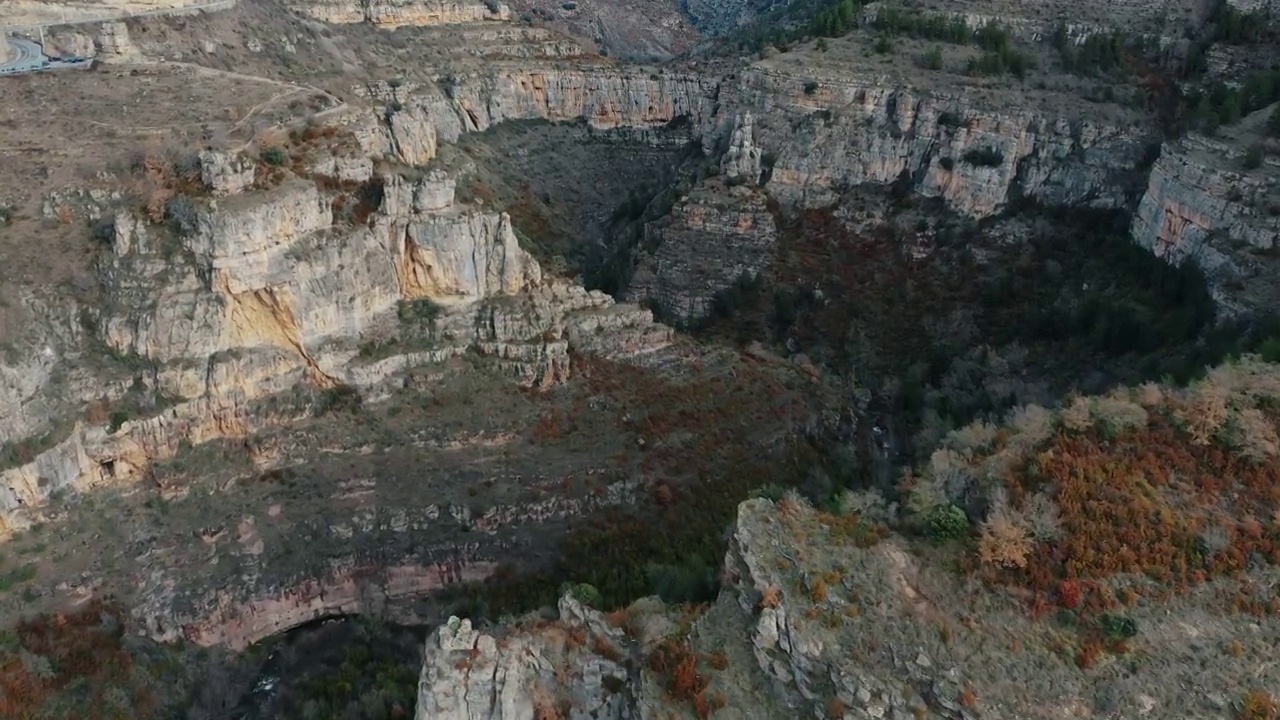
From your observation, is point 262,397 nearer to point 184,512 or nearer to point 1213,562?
point 184,512

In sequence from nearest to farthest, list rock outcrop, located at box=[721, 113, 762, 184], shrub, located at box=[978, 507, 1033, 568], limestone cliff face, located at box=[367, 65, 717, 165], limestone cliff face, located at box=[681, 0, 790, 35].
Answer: shrub, located at box=[978, 507, 1033, 568] → rock outcrop, located at box=[721, 113, 762, 184] → limestone cliff face, located at box=[367, 65, 717, 165] → limestone cliff face, located at box=[681, 0, 790, 35]

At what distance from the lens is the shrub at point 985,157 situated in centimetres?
7075

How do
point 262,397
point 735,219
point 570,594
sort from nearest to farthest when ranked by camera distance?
point 570,594, point 262,397, point 735,219

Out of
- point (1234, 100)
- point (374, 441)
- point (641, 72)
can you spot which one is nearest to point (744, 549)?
point (374, 441)

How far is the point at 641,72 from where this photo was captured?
9294 centimetres

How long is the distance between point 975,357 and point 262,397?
4417 cm

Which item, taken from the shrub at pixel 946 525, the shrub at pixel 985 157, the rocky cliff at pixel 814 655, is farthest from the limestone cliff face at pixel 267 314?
the shrub at pixel 985 157

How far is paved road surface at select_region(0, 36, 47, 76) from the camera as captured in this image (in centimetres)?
6204

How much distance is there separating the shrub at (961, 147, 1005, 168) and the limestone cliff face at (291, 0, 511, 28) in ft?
175

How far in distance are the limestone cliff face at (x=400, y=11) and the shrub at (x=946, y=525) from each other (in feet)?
265

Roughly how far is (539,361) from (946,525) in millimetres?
35033

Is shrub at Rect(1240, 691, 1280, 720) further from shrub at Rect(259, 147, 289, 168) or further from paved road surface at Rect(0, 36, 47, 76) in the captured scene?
paved road surface at Rect(0, 36, 47, 76)

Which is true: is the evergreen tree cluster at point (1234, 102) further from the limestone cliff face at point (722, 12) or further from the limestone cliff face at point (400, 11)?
the limestone cliff face at point (722, 12)

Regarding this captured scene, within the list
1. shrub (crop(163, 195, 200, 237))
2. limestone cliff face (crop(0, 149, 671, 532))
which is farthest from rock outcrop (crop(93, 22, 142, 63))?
limestone cliff face (crop(0, 149, 671, 532))
